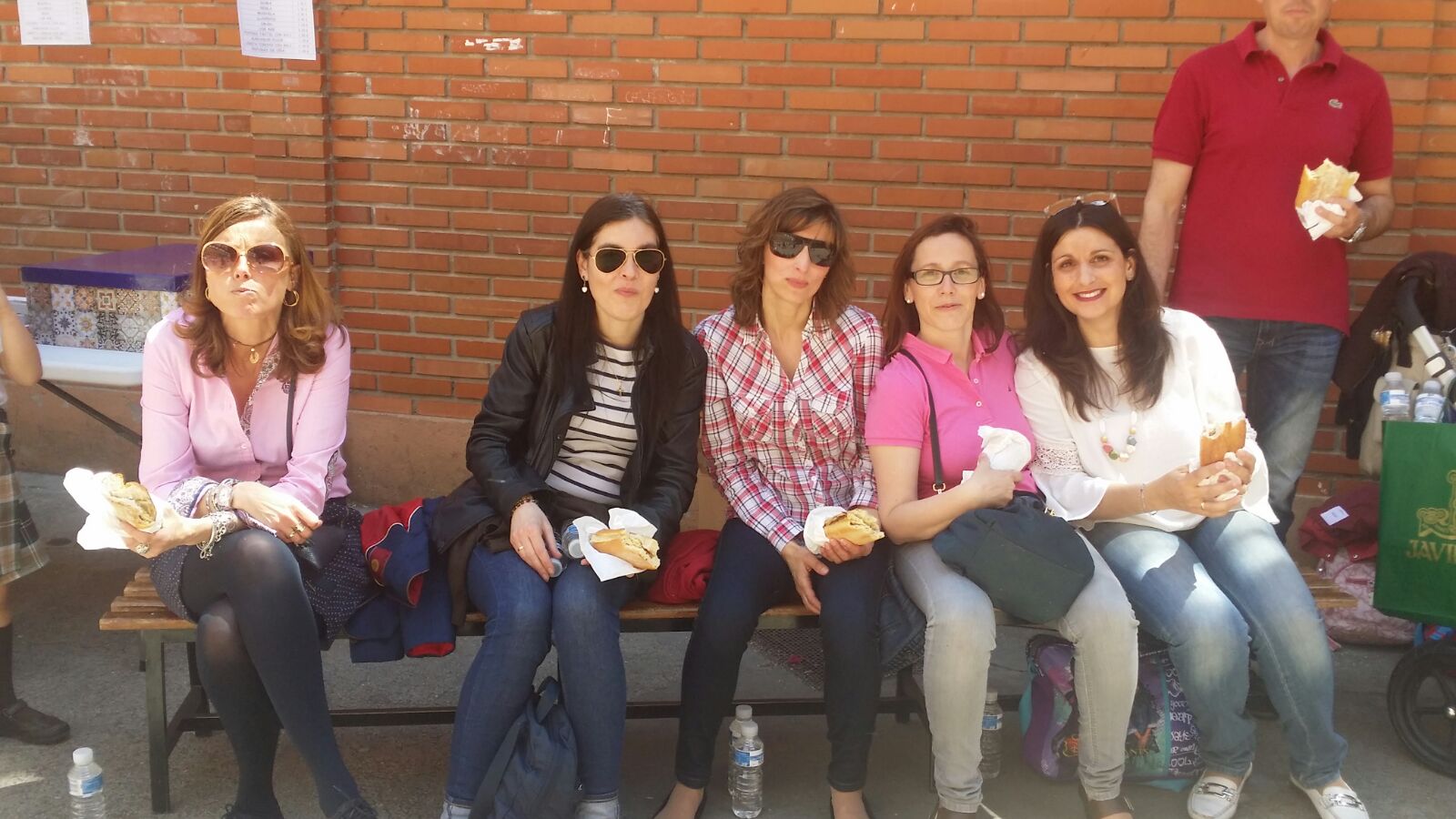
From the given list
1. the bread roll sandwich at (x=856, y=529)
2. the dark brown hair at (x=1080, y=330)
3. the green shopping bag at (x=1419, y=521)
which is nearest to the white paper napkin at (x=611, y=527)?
the bread roll sandwich at (x=856, y=529)

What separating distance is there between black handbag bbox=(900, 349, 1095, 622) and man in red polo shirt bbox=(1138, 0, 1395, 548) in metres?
A: 1.14

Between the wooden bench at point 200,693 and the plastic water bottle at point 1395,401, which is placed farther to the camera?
the plastic water bottle at point 1395,401

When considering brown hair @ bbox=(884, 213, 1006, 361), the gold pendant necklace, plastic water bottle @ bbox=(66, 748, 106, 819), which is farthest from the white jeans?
plastic water bottle @ bbox=(66, 748, 106, 819)

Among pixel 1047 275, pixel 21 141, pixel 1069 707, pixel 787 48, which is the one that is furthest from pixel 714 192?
pixel 21 141

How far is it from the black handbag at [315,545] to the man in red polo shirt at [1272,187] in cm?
250

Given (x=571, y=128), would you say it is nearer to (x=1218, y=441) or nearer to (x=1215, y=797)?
(x=1218, y=441)

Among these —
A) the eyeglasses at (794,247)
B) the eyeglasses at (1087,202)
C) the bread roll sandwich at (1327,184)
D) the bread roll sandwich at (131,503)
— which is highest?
the bread roll sandwich at (1327,184)

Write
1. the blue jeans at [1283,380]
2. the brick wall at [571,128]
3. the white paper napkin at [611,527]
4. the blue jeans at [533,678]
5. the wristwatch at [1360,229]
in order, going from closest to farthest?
the blue jeans at [533,678] < the white paper napkin at [611,527] < the wristwatch at [1360,229] < the blue jeans at [1283,380] < the brick wall at [571,128]

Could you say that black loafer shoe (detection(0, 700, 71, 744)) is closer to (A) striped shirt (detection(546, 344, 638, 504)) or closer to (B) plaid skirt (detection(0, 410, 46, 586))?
(B) plaid skirt (detection(0, 410, 46, 586))

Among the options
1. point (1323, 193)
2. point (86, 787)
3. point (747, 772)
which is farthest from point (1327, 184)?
point (86, 787)

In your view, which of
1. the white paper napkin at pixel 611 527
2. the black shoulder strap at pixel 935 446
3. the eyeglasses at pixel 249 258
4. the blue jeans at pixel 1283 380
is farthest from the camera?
the blue jeans at pixel 1283 380

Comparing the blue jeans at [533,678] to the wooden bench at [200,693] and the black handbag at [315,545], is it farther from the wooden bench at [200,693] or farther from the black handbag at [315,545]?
the black handbag at [315,545]

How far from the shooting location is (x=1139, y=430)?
3529mm

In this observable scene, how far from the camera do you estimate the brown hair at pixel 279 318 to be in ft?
11.2
